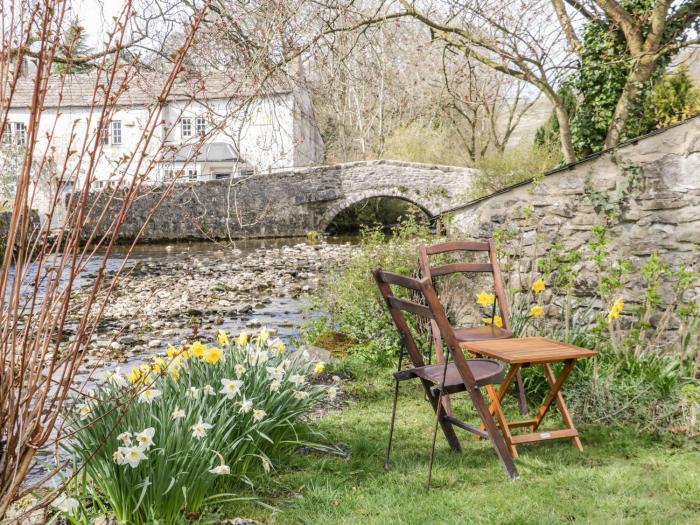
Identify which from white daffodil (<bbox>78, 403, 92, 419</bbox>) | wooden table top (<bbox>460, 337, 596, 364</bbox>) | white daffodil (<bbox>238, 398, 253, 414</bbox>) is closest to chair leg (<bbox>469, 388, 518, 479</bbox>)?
wooden table top (<bbox>460, 337, 596, 364</bbox>)

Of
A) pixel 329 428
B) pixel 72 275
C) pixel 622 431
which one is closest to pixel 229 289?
pixel 329 428

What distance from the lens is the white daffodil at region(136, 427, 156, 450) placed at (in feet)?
9.52

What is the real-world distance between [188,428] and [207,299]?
27.4 ft

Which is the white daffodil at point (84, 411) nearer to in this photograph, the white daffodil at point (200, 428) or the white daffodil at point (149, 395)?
the white daffodil at point (149, 395)

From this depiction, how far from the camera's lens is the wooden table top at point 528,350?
3672 mm

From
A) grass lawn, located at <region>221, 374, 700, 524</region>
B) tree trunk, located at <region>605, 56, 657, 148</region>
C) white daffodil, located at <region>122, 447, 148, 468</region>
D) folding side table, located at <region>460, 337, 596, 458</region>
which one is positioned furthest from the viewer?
tree trunk, located at <region>605, 56, 657, 148</region>

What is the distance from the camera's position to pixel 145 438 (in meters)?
2.93

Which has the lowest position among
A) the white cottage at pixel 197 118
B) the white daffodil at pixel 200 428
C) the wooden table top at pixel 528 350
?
the white daffodil at pixel 200 428

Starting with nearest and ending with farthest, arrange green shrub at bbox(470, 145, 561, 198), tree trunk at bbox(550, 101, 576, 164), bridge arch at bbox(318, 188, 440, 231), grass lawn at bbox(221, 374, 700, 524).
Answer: grass lawn at bbox(221, 374, 700, 524), tree trunk at bbox(550, 101, 576, 164), green shrub at bbox(470, 145, 561, 198), bridge arch at bbox(318, 188, 440, 231)

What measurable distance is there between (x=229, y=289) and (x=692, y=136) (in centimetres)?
883

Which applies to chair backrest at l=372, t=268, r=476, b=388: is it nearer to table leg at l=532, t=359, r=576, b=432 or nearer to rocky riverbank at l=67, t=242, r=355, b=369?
table leg at l=532, t=359, r=576, b=432

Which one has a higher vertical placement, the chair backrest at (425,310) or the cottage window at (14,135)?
the cottage window at (14,135)

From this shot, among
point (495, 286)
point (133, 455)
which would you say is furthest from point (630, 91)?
point (133, 455)

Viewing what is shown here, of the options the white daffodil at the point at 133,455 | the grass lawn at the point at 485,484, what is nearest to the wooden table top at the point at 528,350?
the grass lawn at the point at 485,484
